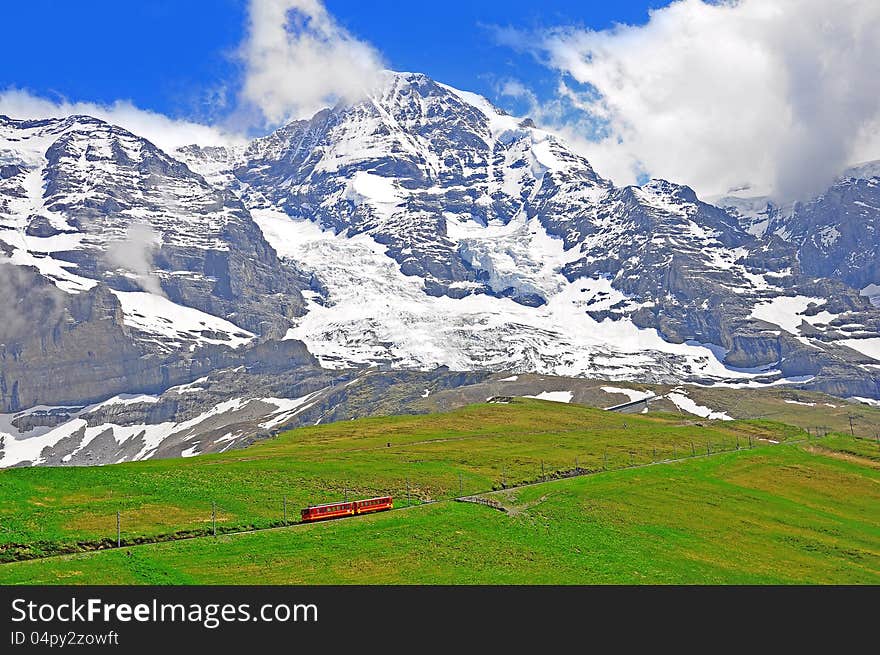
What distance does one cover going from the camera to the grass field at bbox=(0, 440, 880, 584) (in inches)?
2052

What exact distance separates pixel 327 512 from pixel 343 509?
1.81 metres

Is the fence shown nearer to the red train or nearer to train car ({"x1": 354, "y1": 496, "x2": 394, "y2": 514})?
the red train

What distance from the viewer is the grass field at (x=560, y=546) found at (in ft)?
171

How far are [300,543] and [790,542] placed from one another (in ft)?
149

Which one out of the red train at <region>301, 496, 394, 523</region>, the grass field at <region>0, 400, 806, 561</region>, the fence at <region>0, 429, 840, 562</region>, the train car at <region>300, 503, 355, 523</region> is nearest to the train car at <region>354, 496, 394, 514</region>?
the red train at <region>301, 496, 394, 523</region>

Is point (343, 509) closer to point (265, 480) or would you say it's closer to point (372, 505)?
point (372, 505)

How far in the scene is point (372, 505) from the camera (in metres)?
77.1

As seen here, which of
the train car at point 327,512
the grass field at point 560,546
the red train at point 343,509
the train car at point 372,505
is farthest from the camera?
the train car at point 372,505

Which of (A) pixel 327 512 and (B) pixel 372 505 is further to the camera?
(B) pixel 372 505

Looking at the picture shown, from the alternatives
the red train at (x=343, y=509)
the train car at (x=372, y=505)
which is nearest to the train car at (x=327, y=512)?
the red train at (x=343, y=509)

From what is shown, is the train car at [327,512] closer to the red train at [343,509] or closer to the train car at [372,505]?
the red train at [343,509]

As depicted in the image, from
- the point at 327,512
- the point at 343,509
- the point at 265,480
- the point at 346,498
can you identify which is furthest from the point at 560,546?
the point at 265,480

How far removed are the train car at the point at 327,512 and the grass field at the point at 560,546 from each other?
8.47 feet
